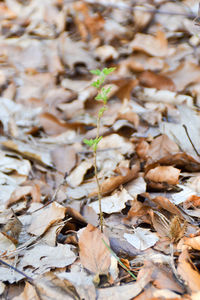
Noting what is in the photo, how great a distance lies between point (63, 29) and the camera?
3.59m

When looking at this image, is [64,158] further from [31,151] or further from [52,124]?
[52,124]

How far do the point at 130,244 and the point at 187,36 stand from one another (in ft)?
7.47

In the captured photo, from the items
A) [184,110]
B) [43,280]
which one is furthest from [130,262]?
[184,110]

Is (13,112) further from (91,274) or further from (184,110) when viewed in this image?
(91,274)

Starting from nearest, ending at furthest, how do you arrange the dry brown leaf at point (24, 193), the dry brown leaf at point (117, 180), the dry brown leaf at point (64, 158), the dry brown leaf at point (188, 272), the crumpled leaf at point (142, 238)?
the dry brown leaf at point (188, 272) < the crumpled leaf at point (142, 238) < the dry brown leaf at point (117, 180) < the dry brown leaf at point (24, 193) < the dry brown leaf at point (64, 158)

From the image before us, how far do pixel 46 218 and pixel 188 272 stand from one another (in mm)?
709

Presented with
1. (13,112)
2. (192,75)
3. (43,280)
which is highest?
(192,75)

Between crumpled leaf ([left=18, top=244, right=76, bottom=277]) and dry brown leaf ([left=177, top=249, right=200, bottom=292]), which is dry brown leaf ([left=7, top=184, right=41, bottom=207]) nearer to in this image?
crumpled leaf ([left=18, top=244, right=76, bottom=277])

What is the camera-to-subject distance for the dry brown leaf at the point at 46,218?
1.51m

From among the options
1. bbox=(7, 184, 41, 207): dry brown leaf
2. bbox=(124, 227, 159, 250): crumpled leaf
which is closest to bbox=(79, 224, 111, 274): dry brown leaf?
bbox=(124, 227, 159, 250): crumpled leaf

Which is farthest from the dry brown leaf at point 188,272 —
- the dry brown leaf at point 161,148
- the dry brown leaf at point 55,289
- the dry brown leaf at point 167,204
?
the dry brown leaf at point 161,148

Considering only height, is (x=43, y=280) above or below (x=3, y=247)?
above

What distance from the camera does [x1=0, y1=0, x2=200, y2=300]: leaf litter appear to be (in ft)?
4.09

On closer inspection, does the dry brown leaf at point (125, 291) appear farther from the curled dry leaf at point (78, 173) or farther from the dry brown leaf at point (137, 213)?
the curled dry leaf at point (78, 173)
